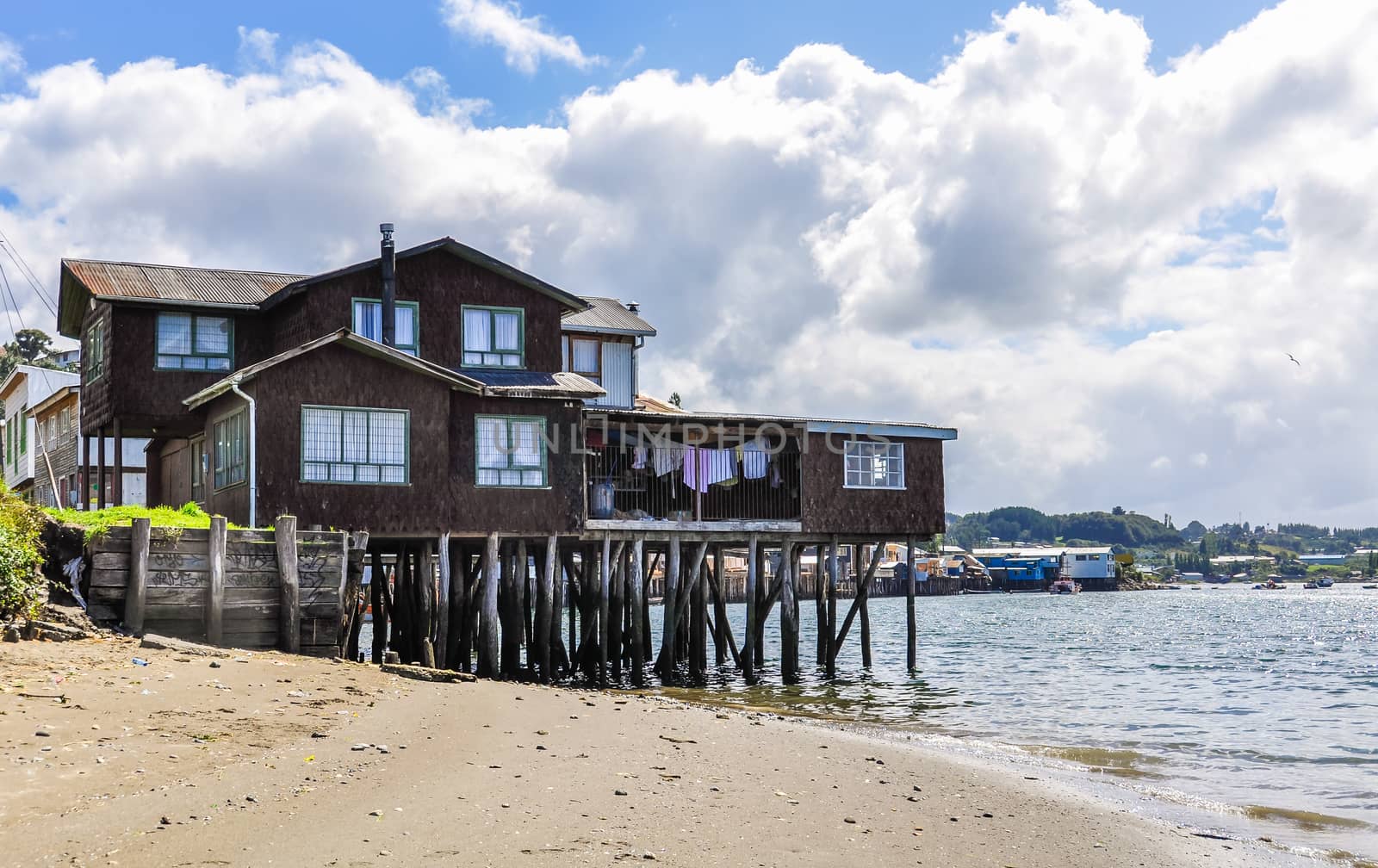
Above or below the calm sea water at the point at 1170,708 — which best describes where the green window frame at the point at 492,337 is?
above

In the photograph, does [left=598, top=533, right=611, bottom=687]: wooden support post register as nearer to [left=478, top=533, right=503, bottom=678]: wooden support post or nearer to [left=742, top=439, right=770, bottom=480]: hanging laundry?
[left=478, top=533, right=503, bottom=678]: wooden support post

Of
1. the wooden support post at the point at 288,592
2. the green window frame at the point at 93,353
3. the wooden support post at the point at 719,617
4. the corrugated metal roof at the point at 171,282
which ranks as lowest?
the wooden support post at the point at 719,617

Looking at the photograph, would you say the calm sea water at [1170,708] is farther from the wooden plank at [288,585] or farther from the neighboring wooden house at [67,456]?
the neighboring wooden house at [67,456]

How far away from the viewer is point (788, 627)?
30594mm

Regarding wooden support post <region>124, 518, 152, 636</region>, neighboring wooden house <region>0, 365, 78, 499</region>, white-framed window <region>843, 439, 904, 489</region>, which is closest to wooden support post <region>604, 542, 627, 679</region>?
white-framed window <region>843, 439, 904, 489</region>

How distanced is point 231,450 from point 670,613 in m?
10.3

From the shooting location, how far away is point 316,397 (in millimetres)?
24469

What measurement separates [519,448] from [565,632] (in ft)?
117

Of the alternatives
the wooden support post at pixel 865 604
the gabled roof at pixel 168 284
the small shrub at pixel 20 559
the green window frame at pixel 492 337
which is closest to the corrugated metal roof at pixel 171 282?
the gabled roof at pixel 168 284

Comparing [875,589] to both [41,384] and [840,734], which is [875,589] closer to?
[41,384]

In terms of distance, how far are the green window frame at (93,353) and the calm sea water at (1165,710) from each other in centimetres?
1612

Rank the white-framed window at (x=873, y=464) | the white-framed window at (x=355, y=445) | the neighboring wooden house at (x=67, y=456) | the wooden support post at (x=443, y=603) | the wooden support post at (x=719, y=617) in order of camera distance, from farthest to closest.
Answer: the neighboring wooden house at (x=67, y=456), the wooden support post at (x=719, y=617), the white-framed window at (x=873, y=464), the wooden support post at (x=443, y=603), the white-framed window at (x=355, y=445)

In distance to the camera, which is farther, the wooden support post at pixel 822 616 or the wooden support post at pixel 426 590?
the wooden support post at pixel 822 616

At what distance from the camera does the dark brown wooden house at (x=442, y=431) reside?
24.7 m
